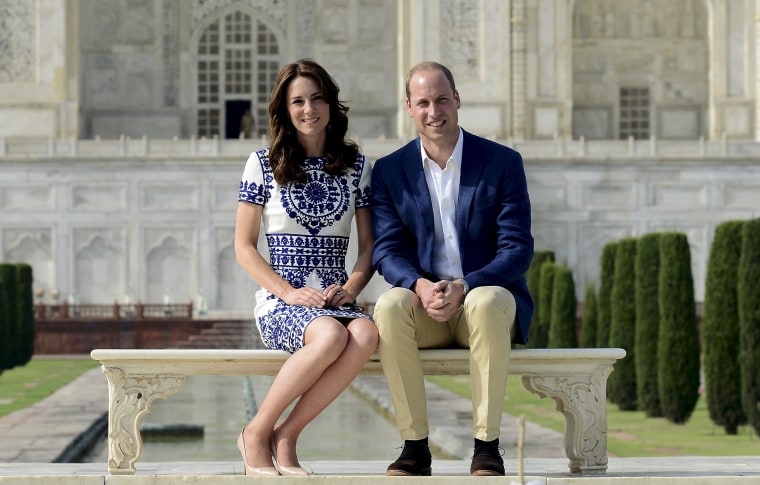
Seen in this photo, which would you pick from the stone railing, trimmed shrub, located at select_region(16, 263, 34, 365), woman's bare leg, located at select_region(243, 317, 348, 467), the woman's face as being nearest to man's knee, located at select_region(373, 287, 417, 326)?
woman's bare leg, located at select_region(243, 317, 348, 467)

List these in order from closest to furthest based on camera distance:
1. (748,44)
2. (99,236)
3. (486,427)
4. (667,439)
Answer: (486,427)
(667,439)
(99,236)
(748,44)

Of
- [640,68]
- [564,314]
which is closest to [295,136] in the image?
[564,314]

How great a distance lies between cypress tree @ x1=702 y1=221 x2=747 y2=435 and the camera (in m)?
11.9

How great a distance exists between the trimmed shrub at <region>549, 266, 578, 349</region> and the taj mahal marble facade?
23.7 feet

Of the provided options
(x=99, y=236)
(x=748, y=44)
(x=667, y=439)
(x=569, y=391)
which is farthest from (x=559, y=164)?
(x=569, y=391)

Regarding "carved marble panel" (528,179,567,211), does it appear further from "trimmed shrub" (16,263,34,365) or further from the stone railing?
"trimmed shrub" (16,263,34,365)

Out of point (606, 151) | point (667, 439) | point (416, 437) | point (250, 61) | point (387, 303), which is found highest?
point (250, 61)

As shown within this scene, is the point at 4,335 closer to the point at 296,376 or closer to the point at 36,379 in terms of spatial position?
the point at 36,379

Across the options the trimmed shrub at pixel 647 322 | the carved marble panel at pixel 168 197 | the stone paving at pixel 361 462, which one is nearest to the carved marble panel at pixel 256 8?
the carved marble panel at pixel 168 197

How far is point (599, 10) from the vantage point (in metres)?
33.7

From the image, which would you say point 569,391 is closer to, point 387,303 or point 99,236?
point 387,303

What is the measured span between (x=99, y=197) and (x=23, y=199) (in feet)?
4.07

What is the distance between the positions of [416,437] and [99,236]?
2233cm

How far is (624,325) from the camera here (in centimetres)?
1546
